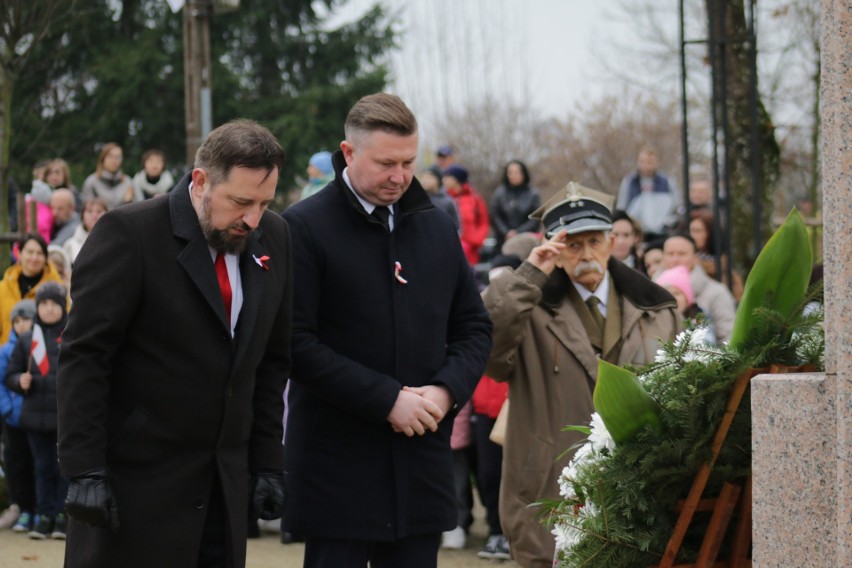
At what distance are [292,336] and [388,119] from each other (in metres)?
0.78

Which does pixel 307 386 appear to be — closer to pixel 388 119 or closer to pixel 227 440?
pixel 227 440

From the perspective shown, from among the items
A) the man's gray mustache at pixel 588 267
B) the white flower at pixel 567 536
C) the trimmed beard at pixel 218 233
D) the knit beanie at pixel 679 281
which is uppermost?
the trimmed beard at pixel 218 233

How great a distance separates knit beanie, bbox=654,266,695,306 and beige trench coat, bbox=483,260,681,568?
3.49m

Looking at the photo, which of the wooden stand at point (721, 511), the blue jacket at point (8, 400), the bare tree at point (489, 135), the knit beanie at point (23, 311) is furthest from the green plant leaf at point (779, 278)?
the bare tree at point (489, 135)

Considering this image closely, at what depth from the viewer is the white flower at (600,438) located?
12.2 ft

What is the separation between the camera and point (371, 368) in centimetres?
436

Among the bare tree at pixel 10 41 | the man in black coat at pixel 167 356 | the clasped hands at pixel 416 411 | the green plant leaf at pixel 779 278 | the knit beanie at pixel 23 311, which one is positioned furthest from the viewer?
the bare tree at pixel 10 41

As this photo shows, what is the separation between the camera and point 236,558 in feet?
13.0

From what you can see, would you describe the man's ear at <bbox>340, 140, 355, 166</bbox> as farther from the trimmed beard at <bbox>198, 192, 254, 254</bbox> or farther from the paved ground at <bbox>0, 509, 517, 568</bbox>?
the paved ground at <bbox>0, 509, 517, 568</bbox>

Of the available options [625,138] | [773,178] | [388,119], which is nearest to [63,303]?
[388,119]

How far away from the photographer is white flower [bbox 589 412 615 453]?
147 inches

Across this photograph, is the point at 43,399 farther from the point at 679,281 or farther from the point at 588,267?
the point at 588,267

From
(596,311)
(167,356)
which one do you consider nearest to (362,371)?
(167,356)

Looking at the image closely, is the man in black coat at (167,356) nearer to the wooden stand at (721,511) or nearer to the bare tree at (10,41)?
the wooden stand at (721,511)
